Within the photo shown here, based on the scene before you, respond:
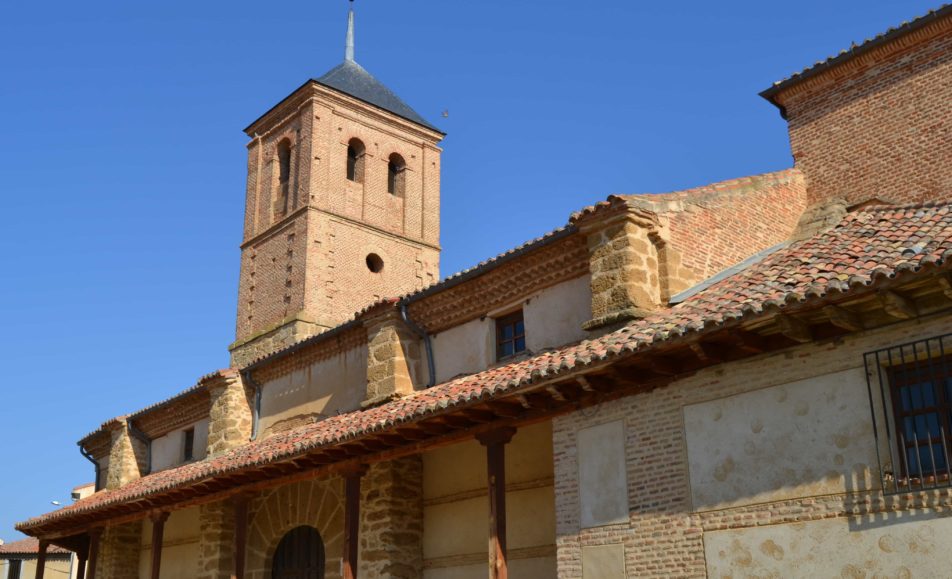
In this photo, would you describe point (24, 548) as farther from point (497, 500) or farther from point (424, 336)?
point (497, 500)

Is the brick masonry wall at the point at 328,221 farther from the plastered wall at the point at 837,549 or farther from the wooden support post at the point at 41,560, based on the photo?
the plastered wall at the point at 837,549

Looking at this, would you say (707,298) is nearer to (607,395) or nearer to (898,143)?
(607,395)

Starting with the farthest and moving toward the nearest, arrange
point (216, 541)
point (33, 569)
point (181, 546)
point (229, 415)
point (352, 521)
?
point (33, 569) → point (181, 546) → point (229, 415) → point (216, 541) → point (352, 521)

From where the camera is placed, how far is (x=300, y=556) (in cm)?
1490

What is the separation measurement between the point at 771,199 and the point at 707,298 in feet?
13.0

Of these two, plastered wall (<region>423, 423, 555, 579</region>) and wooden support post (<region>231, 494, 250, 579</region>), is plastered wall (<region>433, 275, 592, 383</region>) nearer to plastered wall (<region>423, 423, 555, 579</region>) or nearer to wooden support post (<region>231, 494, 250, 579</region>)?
plastered wall (<region>423, 423, 555, 579</region>)

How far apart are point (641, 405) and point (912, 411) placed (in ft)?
8.14


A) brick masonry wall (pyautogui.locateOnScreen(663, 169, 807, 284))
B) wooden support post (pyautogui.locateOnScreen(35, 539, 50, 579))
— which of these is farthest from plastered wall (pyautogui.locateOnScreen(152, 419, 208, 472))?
brick masonry wall (pyautogui.locateOnScreen(663, 169, 807, 284))

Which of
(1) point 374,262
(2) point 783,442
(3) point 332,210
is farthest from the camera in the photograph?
(1) point 374,262

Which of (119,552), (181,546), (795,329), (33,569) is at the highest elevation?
(33,569)

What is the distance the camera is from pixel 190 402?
19.1m

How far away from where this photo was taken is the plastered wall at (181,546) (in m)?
17.3

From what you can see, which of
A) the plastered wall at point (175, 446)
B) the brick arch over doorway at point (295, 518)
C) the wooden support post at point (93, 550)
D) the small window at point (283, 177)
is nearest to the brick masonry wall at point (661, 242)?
the brick arch over doorway at point (295, 518)

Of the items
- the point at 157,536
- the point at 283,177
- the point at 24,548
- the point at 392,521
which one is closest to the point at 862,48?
the point at 392,521
